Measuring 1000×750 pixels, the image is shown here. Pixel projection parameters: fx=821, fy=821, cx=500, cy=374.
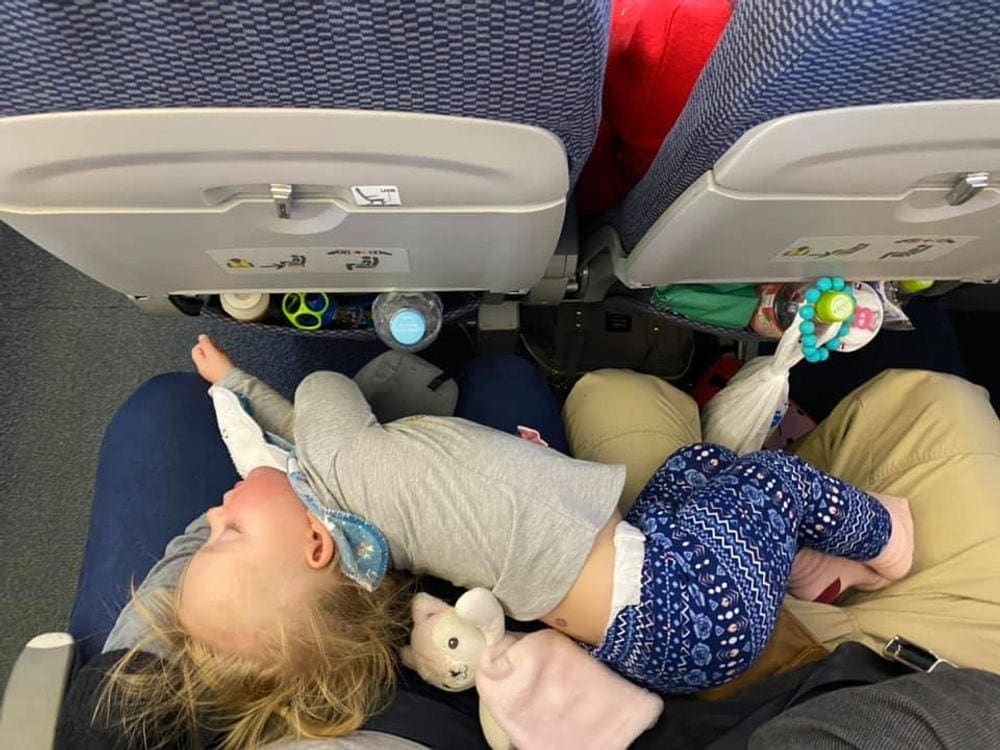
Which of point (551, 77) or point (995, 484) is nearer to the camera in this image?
point (551, 77)

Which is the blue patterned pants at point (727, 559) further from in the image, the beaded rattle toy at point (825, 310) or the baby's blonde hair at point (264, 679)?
the baby's blonde hair at point (264, 679)

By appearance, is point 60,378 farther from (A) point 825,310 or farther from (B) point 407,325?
(A) point 825,310

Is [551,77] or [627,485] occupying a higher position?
[551,77]

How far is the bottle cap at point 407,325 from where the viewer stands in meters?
1.14

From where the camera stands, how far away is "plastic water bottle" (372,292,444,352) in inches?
44.9

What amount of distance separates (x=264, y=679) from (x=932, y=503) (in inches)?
34.2

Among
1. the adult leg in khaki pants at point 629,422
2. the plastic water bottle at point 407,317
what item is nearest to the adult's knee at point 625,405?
the adult leg in khaki pants at point 629,422

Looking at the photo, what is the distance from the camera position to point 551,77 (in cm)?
61

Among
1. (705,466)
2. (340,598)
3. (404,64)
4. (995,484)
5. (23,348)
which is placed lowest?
(23,348)

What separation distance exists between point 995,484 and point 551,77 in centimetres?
80

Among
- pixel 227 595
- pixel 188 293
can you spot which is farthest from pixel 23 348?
pixel 227 595

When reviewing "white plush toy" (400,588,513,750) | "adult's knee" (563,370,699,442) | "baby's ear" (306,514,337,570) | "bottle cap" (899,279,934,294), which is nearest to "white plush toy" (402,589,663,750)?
"white plush toy" (400,588,513,750)

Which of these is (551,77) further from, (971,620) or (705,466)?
(971,620)

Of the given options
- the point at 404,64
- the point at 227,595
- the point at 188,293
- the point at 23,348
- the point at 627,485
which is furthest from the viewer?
the point at 23,348
